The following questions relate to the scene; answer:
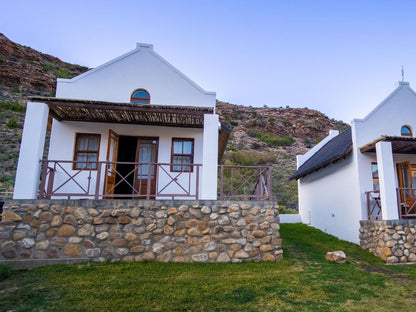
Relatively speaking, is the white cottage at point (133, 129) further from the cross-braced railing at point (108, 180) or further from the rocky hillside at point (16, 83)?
the rocky hillside at point (16, 83)

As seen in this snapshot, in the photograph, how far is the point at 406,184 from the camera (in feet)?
34.4

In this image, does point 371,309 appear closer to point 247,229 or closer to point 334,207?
point 247,229

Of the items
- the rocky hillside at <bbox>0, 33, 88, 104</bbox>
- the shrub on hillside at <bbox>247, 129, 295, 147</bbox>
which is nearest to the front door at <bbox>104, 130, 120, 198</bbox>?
the rocky hillside at <bbox>0, 33, 88, 104</bbox>

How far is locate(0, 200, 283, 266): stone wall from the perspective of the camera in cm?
642

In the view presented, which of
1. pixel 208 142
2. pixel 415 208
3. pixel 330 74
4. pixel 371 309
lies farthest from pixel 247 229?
pixel 330 74

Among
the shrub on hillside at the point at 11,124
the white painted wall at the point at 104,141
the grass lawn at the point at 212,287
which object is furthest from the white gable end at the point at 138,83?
the shrub on hillside at the point at 11,124

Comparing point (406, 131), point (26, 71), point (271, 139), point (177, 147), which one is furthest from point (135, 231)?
point (26, 71)

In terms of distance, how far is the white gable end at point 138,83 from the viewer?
9008 millimetres

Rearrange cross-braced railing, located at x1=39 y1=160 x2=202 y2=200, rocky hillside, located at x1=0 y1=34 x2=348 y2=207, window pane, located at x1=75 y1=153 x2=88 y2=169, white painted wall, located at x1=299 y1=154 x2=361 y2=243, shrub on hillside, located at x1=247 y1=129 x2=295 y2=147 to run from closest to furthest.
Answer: cross-braced railing, located at x1=39 y1=160 x2=202 y2=200, window pane, located at x1=75 y1=153 x2=88 y2=169, white painted wall, located at x1=299 y1=154 x2=361 y2=243, rocky hillside, located at x1=0 y1=34 x2=348 y2=207, shrub on hillside, located at x1=247 y1=129 x2=295 y2=147

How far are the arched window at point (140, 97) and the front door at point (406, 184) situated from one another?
9825mm

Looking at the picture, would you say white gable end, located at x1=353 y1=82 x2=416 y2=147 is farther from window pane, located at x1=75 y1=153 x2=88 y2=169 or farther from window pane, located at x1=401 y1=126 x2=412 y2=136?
window pane, located at x1=75 y1=153 x2=88 y2=169

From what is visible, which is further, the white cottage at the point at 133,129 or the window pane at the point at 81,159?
the window pane at the point at 81,159

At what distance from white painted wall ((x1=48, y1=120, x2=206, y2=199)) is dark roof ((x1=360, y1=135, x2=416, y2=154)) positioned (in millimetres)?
5695

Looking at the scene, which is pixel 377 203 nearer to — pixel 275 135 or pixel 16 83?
pixel 275 135
